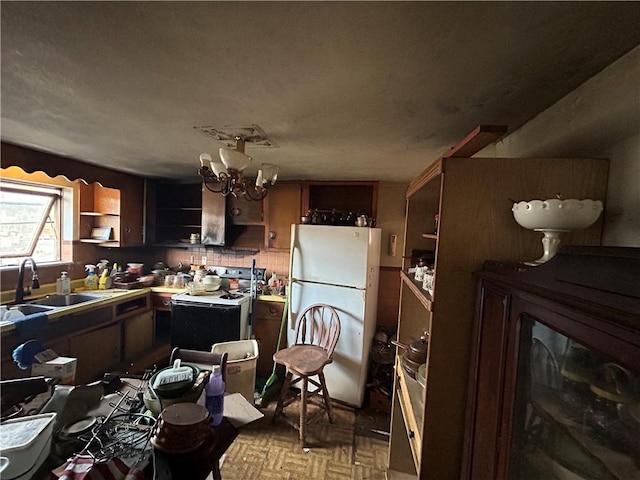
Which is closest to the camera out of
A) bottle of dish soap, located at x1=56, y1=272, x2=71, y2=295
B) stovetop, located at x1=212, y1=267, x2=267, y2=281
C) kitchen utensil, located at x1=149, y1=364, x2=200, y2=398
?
kitchen utensil, located at x1=149, y1=364, x2=200, y2=398

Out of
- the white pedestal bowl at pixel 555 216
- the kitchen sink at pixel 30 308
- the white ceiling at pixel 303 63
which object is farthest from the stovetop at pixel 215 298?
the white pedestal bowl at pixel 555 216

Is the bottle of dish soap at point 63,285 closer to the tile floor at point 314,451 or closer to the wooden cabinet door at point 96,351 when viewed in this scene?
the wooden cabinet door at point 96,351

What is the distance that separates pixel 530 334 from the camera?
28.8 inches

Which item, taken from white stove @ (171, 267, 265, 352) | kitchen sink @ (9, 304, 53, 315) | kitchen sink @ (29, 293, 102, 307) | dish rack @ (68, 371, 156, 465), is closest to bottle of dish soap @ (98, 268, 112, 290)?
kitchen sink @ (29, 293, 102, 307)

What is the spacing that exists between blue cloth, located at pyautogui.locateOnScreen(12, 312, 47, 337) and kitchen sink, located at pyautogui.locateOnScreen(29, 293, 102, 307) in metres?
0.50

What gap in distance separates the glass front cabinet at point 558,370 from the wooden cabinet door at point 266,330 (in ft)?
7.28

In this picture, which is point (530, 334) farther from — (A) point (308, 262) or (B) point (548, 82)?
(A) point (308, 262)

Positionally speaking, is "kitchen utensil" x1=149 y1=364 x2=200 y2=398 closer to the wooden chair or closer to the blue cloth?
the wooden chair

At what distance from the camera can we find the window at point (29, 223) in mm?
2434

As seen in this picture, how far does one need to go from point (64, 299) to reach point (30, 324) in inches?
29.7

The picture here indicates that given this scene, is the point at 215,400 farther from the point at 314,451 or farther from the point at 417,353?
the point at 314,451

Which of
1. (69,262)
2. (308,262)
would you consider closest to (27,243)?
(69,262)

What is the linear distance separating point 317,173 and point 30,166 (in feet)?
7.01

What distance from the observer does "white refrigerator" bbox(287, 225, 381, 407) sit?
8.09 feet
